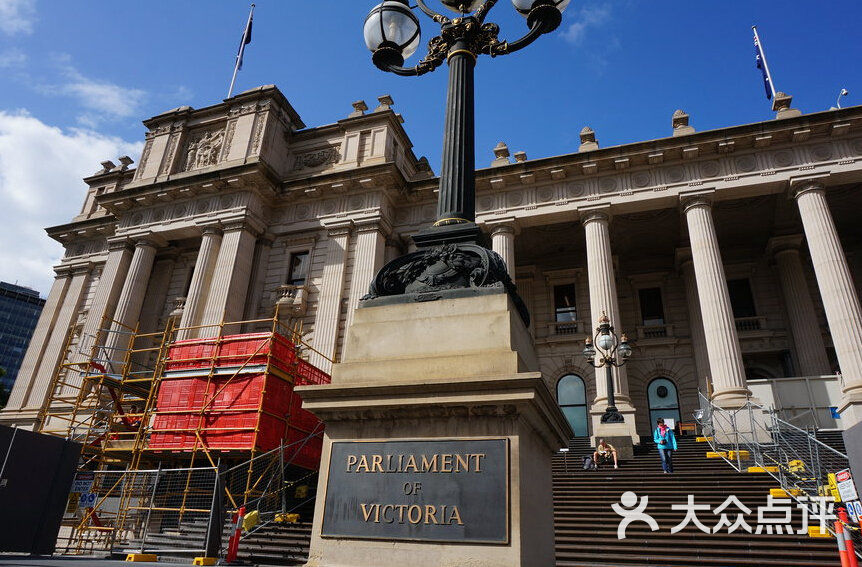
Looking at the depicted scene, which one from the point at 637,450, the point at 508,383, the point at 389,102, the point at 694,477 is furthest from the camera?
Answer: the point at 389,102

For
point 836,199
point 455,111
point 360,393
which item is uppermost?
→ point 836,199

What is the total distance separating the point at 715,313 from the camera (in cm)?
1912

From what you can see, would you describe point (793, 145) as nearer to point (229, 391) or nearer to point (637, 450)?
point (637, 450)

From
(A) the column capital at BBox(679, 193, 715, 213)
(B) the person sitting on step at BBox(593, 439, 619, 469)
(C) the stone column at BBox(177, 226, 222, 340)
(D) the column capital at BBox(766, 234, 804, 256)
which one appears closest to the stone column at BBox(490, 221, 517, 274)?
(A) the column capital at BBox(679, 193, 715, 213)

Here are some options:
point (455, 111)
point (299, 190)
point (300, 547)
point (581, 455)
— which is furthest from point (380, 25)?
point (299, 190)

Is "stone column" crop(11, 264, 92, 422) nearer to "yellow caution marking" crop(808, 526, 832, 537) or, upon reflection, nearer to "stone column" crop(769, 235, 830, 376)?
"yellow caution marking" crop(808, 526, 832, 537)

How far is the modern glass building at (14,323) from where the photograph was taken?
102 meters

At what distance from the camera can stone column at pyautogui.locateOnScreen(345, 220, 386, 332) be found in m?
22.7

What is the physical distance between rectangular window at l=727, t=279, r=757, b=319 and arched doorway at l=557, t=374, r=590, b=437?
25.4ft

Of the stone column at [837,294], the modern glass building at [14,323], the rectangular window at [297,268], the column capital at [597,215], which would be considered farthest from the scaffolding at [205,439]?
the modern glass building at [14,323]

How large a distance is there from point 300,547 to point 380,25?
9.31 metres

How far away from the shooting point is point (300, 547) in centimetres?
1082

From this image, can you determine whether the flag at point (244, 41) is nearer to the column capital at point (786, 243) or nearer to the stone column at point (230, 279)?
the stone column at point (230, 279)

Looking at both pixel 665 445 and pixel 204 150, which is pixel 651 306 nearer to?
pixel 665 445
